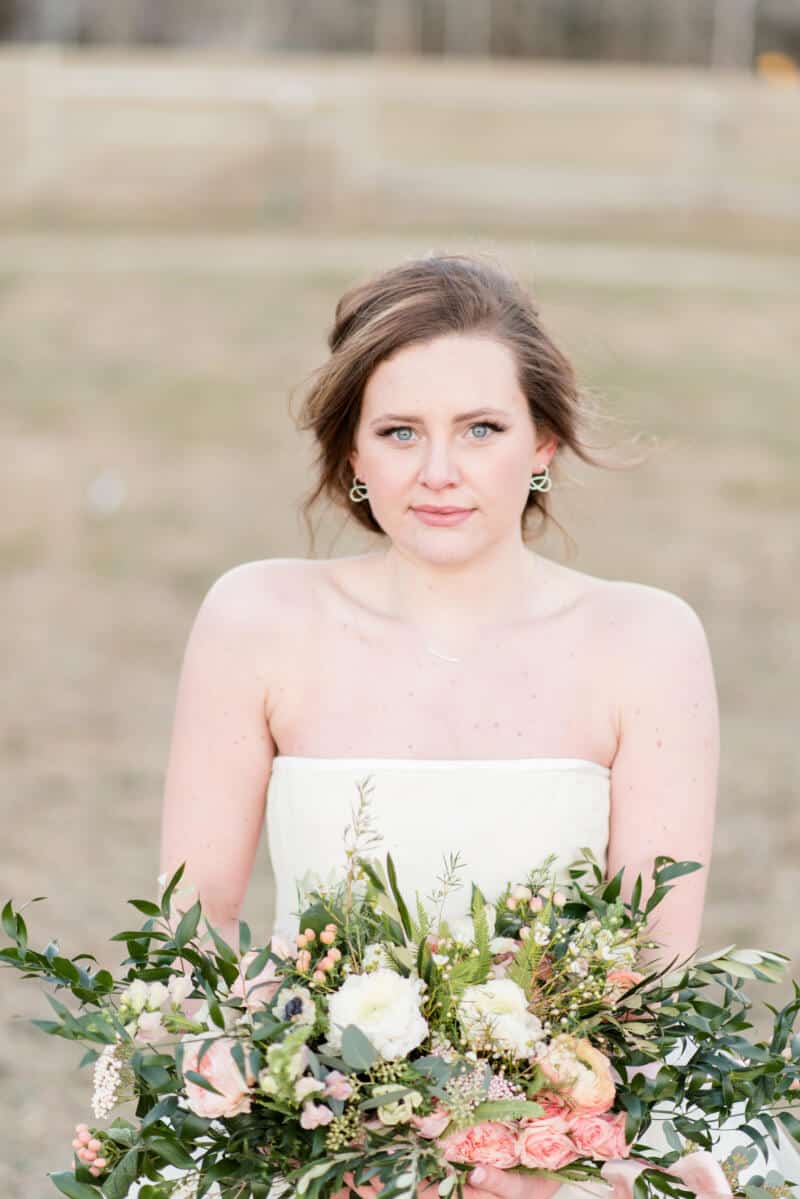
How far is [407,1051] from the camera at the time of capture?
238 cm

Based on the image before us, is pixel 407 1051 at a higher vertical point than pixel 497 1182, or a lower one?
higher

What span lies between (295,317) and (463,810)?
15462 millimetres

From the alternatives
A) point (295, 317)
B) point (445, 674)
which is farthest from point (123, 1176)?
point (295, 317)

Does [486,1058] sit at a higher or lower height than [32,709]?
higher

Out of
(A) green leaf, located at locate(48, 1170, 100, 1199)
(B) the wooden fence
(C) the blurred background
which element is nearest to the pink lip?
(C) the blurred background

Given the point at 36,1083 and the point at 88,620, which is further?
the point at 88,620

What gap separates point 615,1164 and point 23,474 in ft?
Result: 39.6

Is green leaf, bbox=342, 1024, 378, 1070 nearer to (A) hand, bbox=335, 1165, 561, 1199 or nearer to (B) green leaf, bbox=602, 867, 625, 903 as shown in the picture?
(A) hand, bbox=335, 1165, 561, 1199

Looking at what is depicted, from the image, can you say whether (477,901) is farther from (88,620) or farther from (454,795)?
Result: (88,620)

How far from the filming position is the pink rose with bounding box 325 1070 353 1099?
2.36 m

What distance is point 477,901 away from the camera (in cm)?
260

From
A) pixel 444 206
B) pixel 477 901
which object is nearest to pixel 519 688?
pixel 477 901

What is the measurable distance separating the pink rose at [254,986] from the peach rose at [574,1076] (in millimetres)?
386

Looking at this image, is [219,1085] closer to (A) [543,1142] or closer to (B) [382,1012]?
(B) [382,1012]
